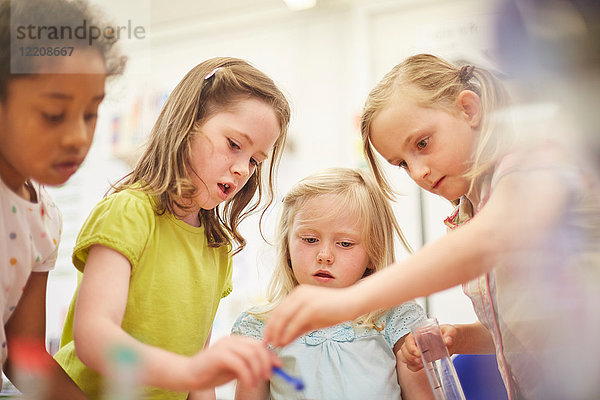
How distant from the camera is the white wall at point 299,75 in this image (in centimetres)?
56

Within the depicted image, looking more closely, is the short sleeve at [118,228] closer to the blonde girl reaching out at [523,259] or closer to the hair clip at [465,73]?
the blonde girl reaching out at [523,259]

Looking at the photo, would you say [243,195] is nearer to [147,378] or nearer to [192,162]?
[192,162]

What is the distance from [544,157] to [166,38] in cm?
40

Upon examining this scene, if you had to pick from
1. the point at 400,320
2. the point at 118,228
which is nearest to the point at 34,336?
the point at 118,228

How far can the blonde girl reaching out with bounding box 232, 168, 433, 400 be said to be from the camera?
75 centimetres

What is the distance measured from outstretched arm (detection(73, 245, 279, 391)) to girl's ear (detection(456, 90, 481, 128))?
0.35 m

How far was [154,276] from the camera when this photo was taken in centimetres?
65

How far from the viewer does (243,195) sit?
2.78ft

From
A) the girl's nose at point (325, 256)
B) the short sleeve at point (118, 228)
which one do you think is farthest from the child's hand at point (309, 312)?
the girl's nose at point (325, 256)

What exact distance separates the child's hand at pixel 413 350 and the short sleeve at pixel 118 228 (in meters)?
0.37

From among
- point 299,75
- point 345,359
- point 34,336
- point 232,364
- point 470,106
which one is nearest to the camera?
point 232,364

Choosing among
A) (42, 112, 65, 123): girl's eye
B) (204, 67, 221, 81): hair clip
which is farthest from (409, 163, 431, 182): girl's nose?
(42, 112, 65, 123): girl's eye

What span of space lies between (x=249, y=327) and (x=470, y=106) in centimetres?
45

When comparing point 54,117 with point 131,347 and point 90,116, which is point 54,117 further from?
point 131,347
